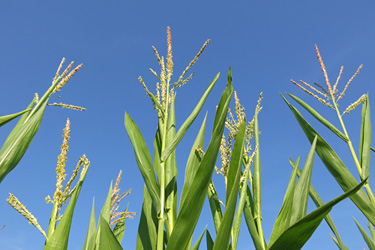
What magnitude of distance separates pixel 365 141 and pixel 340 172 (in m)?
0.40

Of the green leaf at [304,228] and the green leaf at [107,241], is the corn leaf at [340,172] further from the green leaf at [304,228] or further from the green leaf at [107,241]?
the green leaf at [107,241]

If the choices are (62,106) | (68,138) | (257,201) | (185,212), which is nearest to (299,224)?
(185,212)

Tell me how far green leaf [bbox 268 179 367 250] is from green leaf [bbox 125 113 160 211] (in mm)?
695

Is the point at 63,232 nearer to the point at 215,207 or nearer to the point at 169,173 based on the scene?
the point at 169,173

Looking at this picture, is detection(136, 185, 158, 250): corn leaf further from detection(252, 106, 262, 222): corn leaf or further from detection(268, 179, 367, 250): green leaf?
detection(268, 179, 367, 250): green leaf

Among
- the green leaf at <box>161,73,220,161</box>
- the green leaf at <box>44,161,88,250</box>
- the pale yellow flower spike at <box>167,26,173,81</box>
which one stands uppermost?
the pale yellow flower spike at <box>167,26,173,81</box>

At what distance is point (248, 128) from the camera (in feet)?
6.43

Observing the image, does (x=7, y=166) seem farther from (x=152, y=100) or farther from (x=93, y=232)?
(x=152, y=100)

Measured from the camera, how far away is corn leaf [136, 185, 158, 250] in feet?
5.30

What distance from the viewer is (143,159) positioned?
5.31 feet

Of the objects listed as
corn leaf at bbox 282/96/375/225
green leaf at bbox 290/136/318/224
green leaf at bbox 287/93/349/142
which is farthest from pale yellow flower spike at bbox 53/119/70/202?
green leaf at bbox 287/93/349/142

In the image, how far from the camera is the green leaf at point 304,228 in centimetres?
86

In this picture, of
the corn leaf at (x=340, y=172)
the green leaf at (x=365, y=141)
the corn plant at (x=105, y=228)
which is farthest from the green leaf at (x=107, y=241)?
the green leaf at (x=365, y=141)

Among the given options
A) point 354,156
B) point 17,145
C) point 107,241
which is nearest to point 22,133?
point 17,145
